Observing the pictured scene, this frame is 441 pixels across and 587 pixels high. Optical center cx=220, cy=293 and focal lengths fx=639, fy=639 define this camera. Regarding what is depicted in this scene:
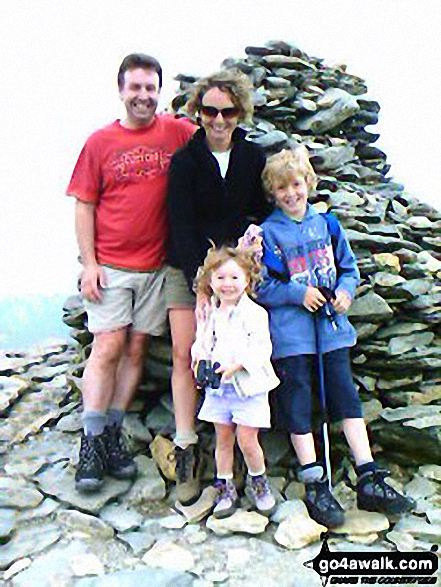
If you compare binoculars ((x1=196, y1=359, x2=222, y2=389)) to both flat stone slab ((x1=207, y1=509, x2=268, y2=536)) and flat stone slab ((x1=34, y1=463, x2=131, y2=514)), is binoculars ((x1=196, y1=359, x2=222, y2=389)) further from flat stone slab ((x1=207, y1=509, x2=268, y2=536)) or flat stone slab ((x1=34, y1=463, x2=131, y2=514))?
flat stone slab ((x1=34, y1=463, x2=131, y2=514))

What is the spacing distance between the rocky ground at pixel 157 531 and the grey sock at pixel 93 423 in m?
0.48

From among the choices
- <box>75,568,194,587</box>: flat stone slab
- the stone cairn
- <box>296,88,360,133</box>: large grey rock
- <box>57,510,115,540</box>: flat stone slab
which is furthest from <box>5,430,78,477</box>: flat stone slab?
<box>296,88,360,133</box>: large grey rock

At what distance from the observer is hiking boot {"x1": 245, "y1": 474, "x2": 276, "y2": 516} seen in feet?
15.8

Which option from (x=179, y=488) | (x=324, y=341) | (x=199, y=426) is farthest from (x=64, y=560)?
(x=324, y=341)

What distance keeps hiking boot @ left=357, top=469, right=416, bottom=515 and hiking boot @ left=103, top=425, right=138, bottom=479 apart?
1878mm

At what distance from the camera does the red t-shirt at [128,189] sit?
5145 millimetres

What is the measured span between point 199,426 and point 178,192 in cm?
210

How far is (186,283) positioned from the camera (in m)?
5.19

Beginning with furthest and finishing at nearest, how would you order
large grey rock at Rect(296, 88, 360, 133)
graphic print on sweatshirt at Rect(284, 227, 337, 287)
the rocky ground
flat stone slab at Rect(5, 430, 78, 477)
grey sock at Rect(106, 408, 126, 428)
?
large grey rock at Rect(296, 88, 360, 133)
flat stone slab at Rect(5, 430, 78, 477)
grey sock at Rect(106, 408, 126, 428)
graphic print on sweatshirt at Rect(284, 227, 337, 287)
the rocky ground

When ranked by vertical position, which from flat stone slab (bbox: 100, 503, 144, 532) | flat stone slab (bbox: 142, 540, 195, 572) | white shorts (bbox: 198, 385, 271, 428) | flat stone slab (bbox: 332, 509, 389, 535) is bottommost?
flat stone slab (bbox: 100, 503, 144, 532)

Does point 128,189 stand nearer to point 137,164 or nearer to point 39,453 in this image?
point 137,164

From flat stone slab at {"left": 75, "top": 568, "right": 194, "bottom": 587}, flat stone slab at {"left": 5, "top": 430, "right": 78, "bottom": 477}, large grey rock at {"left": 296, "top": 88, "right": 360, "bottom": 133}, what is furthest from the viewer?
large grey rock at {"left": 296, "top": 88, "right": 360, "bottom": 133}

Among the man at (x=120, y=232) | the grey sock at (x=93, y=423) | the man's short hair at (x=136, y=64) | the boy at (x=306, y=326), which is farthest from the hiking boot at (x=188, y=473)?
the man's short hair at (x=136, y=64)

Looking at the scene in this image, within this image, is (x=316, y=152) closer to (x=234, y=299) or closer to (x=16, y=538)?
(x=234, y=299)
